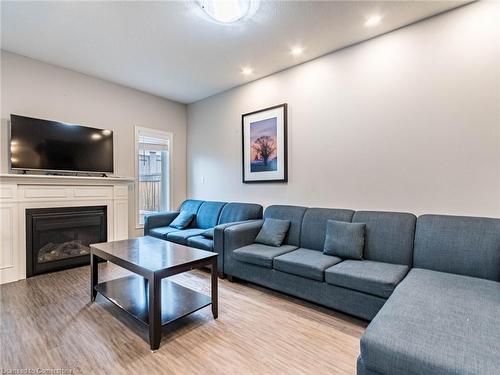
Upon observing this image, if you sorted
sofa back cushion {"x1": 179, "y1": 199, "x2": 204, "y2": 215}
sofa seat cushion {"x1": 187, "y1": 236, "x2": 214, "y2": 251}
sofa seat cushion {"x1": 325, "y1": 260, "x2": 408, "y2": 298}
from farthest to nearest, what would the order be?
sofa back cushion {"x1": 179, "y1": 199, "x2": 204, "y2": 215} < sofa seat cushion {"x1": 187, "y1": 236, "x2": 214, "y2": 251} < sofa seat cushion {"x1": 325, "y1": 260, "x2": 408, "y2": 298}

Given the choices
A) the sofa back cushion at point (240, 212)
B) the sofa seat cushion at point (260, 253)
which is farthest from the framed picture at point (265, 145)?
the sofa seat cushion at point (260, 253)

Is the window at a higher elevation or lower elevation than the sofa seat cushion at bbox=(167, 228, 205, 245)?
higher

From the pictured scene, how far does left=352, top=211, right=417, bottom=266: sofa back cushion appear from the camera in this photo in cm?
233

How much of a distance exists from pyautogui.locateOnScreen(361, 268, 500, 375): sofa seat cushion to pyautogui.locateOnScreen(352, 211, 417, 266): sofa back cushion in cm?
66

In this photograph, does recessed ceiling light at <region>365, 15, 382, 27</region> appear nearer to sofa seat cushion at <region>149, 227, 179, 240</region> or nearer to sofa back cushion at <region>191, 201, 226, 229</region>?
sofa back cushion at <region>191, 201, 226, 229</region>

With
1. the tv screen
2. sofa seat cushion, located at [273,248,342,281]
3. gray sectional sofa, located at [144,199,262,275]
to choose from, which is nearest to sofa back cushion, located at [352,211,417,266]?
sofa seat cushion, located at [273,248,342,281]

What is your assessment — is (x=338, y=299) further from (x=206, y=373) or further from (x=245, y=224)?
(x=245, y=224)

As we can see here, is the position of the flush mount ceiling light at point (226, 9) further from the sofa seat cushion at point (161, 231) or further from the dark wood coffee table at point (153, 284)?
the sofa seat cushion at point (161, 231)

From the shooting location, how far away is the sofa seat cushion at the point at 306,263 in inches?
89.1

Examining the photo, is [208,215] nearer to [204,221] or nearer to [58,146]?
[204,221]

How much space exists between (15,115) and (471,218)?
494cm

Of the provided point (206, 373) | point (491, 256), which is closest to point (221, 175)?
point (206, 373)

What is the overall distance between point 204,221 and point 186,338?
2292 mm

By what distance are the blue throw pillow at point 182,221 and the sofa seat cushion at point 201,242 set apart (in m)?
0.65
